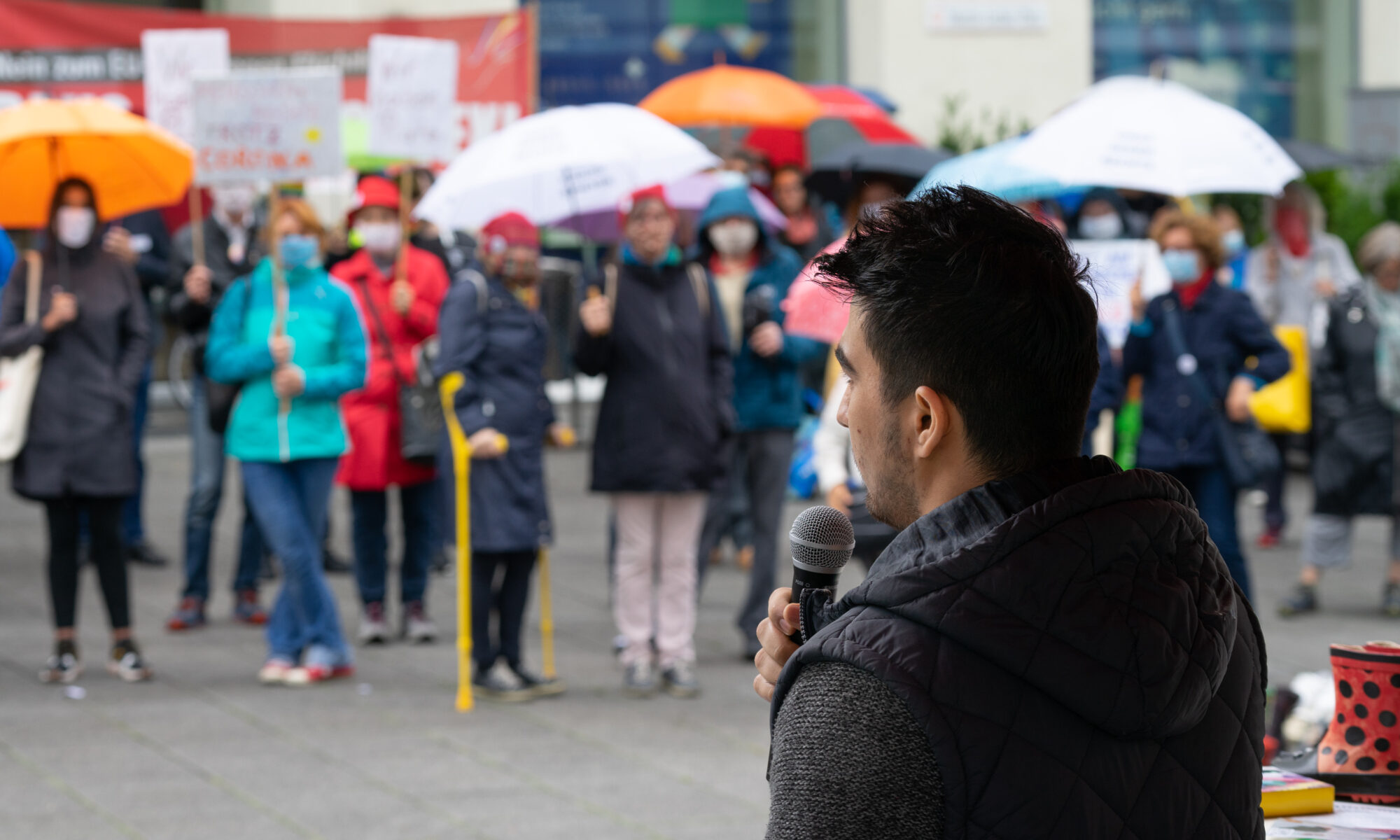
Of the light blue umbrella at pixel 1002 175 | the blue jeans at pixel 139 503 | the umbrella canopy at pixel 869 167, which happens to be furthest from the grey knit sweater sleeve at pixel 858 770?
the blue jeans at pixel 139 503

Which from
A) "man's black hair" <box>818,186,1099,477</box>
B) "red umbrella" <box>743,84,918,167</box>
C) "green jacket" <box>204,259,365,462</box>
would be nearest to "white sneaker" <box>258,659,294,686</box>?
"green jacket" <box>204,259,365,462</box>

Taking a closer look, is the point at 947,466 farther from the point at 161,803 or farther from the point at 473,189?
the point at 473,189

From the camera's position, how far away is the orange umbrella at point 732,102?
10375 mm

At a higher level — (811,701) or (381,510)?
(811,701)

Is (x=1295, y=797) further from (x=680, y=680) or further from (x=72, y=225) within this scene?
(x=72, y=225)

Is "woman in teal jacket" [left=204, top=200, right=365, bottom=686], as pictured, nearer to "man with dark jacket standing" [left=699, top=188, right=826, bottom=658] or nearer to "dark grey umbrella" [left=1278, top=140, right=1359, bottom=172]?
"man with dark jacket standing" [left=699, top=188, right=826, bottom=658]

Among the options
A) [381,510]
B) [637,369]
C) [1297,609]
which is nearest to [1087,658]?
[637,369]

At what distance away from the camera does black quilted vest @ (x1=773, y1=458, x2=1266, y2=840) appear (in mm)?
1551

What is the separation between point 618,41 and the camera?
661 inches

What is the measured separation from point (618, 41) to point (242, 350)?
34.4ft

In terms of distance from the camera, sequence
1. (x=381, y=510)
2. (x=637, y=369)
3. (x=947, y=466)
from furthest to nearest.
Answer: (x=381, y=510)
(x=637, y=369)
(x=947, y=466)

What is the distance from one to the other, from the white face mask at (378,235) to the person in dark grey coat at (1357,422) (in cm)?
470

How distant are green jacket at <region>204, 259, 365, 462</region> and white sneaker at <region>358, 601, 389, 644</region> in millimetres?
1091

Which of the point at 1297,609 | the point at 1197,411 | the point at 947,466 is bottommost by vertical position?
the point at 1297,609
